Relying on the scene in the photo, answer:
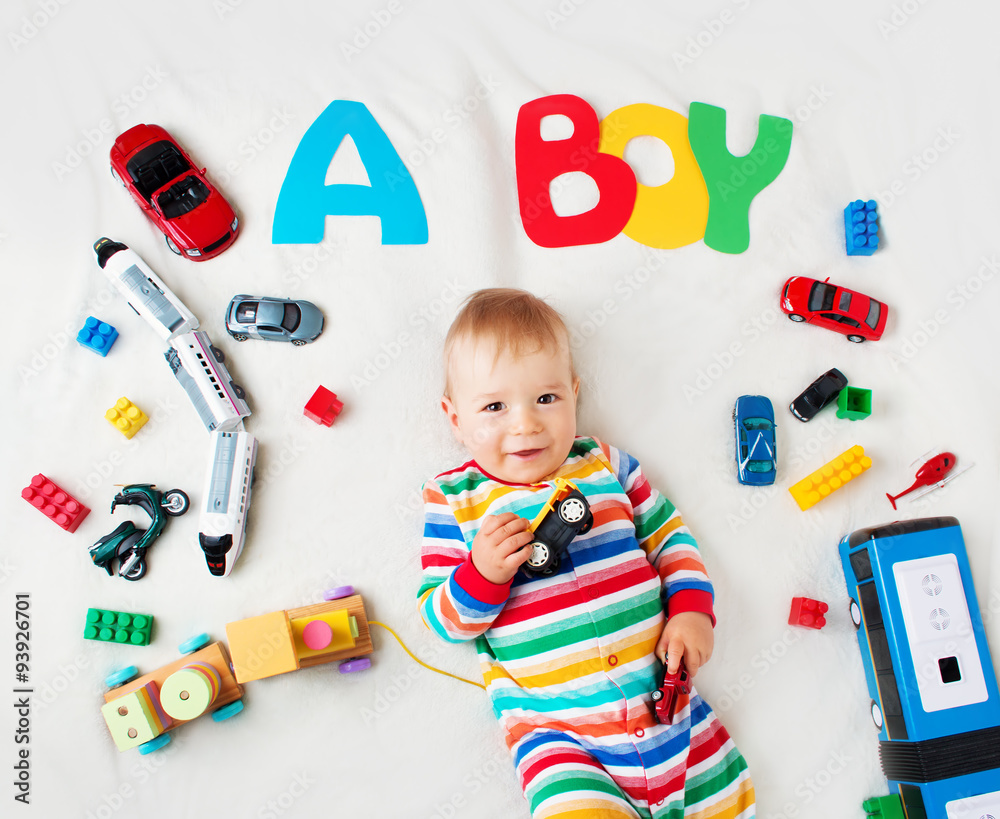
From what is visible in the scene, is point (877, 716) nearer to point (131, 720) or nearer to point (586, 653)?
point (586, 653)

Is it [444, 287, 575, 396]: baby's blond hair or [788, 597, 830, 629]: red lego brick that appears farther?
[788, 597, 830, 629]: red lego brick

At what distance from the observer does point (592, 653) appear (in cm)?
132

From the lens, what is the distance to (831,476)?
5.09ft

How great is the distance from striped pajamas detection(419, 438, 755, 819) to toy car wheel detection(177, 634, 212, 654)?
445 mm

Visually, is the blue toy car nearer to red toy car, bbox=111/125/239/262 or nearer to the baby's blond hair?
the baby's blond hair

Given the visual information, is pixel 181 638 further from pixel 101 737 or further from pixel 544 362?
pixel 544 362

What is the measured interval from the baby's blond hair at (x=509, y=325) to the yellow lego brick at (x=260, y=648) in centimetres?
54

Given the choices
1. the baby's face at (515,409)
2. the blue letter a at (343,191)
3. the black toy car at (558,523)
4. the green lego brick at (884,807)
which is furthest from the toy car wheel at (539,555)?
the green lego brick at (884,807)

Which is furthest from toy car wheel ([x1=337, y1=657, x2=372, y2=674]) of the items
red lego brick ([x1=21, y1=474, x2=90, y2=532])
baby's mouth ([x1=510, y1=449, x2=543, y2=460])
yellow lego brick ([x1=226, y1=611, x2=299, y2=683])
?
red lego brick ([x1=21, y1=474, x2=90, y2=532])

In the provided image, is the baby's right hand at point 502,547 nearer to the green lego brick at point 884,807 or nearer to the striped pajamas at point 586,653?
the striped pajamas at point 586,653

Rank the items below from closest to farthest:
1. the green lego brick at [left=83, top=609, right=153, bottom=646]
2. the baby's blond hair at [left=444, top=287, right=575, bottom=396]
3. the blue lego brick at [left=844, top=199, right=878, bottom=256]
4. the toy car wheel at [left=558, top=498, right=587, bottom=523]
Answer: the toy car wheel at [left=558, top=498, right=587, bottom=523] < the baby's blond hair at [left=444, top=287, right=575, bottom=396] < the green lego brick at [left=83, top=609, right=153, bottom=646] < the blue lego brick at [left=844, top=199, right=878, bottom=256]

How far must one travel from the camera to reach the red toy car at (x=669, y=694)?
1.28 metres

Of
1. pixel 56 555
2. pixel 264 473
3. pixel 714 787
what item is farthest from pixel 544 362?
pixel 56 555

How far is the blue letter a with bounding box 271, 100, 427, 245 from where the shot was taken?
162 cm
